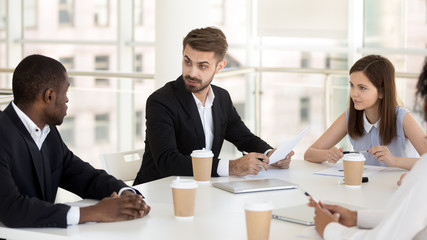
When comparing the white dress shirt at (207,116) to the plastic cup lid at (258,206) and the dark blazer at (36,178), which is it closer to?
the dark blazer at (36,178)

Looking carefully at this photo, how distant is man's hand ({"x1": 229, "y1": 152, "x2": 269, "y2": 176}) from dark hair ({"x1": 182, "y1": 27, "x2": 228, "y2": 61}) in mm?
550

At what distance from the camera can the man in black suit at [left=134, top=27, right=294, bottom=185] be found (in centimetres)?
247

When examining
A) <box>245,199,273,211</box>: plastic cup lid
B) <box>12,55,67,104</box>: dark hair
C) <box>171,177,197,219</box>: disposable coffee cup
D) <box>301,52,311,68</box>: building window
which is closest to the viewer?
<box>245,199,273,211</box>: plastic cup lid

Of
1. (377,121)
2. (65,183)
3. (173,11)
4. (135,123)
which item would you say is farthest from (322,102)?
(65,183)

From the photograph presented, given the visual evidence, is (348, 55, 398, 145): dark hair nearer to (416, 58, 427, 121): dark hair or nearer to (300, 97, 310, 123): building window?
(416, 58, 427, 121): dark hair

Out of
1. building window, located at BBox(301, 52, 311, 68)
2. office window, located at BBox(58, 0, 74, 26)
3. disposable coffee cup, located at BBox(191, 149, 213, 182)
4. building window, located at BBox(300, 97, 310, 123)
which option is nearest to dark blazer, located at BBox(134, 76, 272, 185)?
disposable coffee cup, located at BBox(191, 149, 213, 182)

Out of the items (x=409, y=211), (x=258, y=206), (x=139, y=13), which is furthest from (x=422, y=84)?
(x=139, y=13)

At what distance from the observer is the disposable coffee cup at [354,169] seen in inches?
87.0

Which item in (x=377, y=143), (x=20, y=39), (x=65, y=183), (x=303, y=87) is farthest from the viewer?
(x=20, y=39)

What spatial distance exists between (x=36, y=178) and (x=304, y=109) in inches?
193

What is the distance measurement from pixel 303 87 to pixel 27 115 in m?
3.75

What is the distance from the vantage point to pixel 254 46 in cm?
640

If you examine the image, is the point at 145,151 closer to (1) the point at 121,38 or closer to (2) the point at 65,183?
(2) the point at 65,183

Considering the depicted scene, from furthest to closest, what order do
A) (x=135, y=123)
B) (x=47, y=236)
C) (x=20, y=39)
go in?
1. (x=20, y=39)
2. (x=135, y=123)
3. (x=47, y=236)
